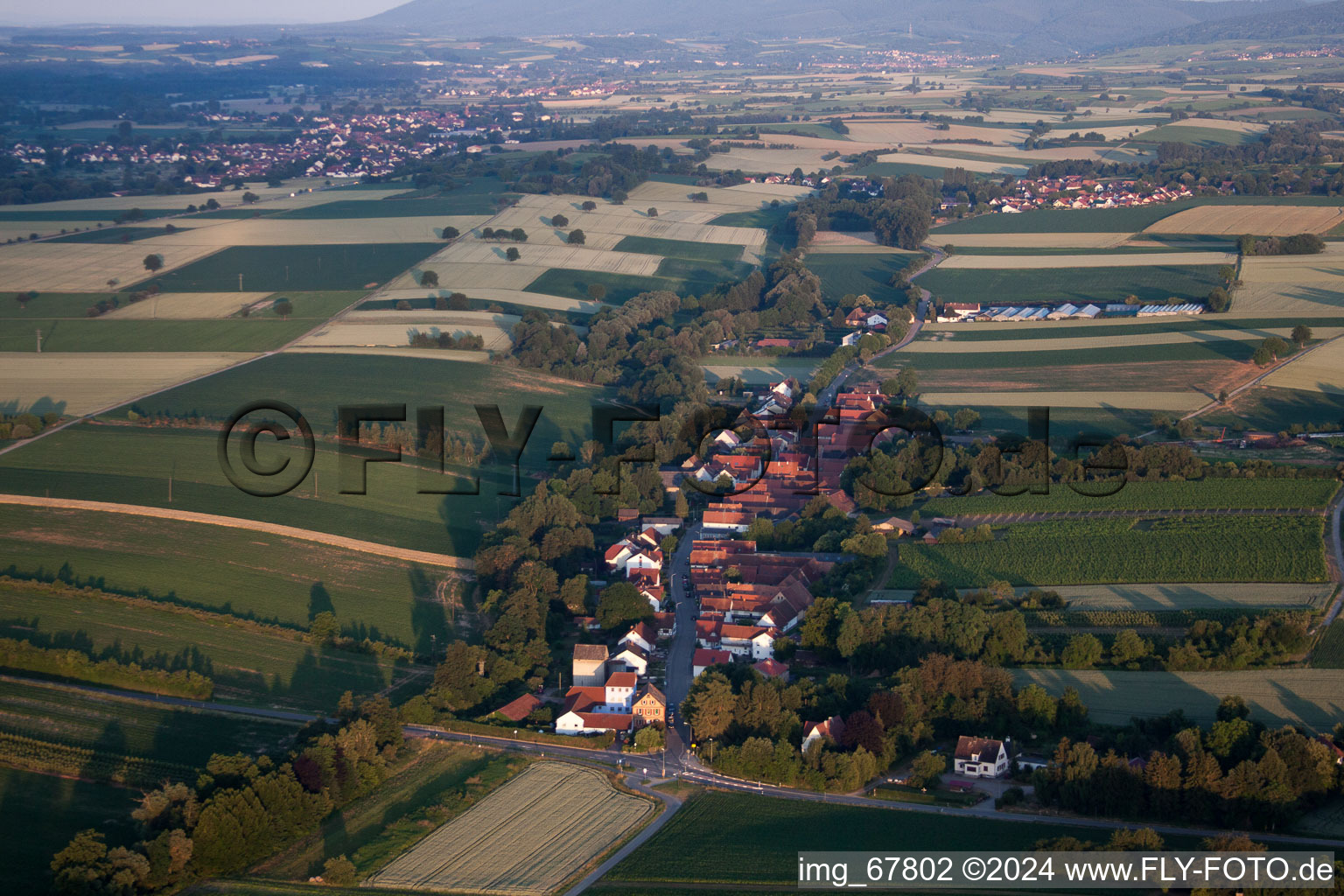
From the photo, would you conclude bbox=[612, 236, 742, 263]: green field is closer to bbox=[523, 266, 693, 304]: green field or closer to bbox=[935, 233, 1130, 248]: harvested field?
bbox=[523, 266, 693, 304]: green field

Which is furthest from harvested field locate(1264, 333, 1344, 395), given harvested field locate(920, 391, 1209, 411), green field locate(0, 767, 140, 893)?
green field locate(0, 767, 140, 893)

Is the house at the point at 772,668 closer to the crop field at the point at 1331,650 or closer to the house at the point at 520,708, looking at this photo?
the house at the point at 520,708

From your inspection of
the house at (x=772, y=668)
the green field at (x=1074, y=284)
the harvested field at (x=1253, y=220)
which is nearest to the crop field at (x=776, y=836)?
the house at (x=772, y=668)

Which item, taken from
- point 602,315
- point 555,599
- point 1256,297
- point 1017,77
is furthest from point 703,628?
point 1017,77

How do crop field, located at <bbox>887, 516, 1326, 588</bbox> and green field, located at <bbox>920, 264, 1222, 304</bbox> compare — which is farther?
green field, located at <bbox>920, 264, 1222, 304</bbox>

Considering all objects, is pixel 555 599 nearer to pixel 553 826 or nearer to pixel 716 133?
pixel 553 826

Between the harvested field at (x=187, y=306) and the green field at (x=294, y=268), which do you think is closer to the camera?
the harvested field at (x=187, y=306)
